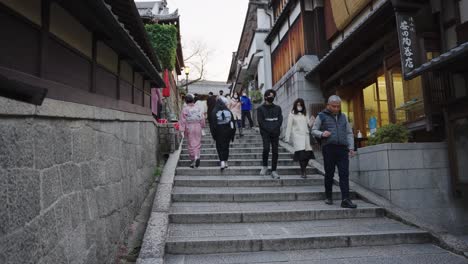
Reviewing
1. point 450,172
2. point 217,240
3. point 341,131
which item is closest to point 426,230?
point 450,172

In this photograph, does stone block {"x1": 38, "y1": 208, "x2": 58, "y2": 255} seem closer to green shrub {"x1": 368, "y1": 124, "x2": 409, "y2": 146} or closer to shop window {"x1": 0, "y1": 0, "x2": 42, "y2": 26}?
shop window {"x1": 0, "y1": 0, "x2": 42, "y2": 26}

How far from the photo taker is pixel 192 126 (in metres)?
9.23

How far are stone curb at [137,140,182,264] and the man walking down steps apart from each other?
1.0 inches

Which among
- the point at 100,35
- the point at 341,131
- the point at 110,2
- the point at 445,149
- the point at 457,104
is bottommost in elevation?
the point at 445,149

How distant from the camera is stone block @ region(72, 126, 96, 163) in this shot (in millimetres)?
3585

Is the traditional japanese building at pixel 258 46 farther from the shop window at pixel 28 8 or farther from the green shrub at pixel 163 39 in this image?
the shop window at pixel 28 8

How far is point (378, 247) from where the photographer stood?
16.9 feet

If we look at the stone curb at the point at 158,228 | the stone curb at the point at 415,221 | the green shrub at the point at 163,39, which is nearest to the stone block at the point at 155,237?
the stone curb at the point at 158,228

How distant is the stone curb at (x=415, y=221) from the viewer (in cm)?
492

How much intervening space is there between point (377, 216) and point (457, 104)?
8.13ft

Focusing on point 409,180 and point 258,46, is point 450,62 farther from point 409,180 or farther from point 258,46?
point 258,46

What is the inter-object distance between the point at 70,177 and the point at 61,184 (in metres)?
0.23

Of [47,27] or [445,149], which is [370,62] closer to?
[445,149]

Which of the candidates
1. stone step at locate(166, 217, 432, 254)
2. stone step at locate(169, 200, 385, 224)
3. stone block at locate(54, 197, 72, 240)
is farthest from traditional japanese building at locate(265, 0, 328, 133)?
stone block at locate(54, 197, 72, 240)
